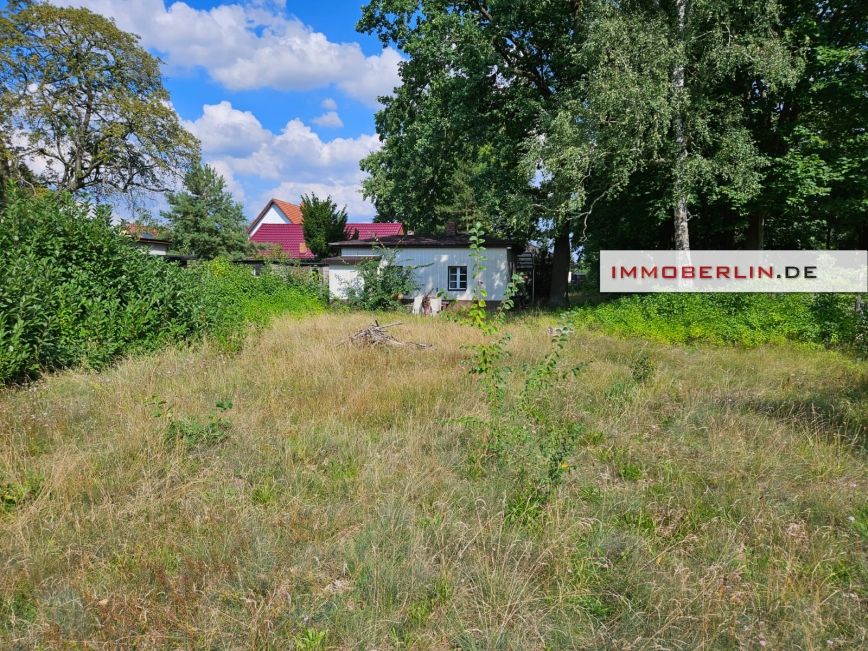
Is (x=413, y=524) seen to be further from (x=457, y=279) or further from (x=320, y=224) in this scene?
(x=320, y=224)

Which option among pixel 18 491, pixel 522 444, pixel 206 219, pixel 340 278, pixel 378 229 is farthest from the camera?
pixel 378 229

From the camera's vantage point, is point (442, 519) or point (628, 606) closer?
point (628, 606)

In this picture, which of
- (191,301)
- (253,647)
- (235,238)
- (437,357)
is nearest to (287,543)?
(253,647)

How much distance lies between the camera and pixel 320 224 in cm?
3303

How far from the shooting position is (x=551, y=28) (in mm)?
15383

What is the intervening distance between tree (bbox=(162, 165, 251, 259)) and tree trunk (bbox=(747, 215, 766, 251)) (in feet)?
93.6

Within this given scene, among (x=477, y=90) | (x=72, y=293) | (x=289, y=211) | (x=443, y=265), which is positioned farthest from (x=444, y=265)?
(x=289, y=211)

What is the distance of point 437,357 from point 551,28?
1359cm

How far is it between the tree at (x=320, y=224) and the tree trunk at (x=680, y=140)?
24.6 metres

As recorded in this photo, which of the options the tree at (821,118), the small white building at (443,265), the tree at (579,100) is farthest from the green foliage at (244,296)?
the tree at (821,118)

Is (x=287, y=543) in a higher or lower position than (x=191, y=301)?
lower

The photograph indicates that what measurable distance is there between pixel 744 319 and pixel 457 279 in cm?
1191

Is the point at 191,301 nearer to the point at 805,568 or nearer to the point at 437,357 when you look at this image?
the point at 437,357

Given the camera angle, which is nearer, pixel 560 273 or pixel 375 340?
pixel 375 340
